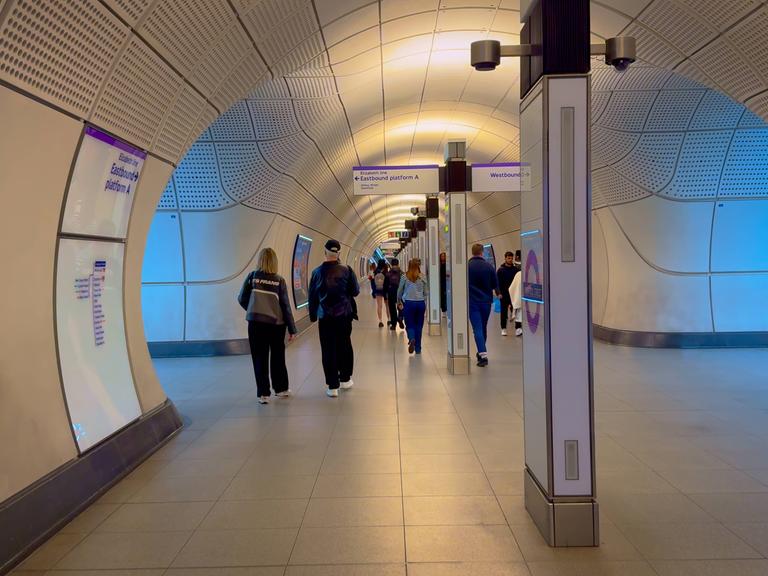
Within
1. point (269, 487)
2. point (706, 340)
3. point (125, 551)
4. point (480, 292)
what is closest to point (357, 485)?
point (269, 487)

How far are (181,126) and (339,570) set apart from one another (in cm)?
409

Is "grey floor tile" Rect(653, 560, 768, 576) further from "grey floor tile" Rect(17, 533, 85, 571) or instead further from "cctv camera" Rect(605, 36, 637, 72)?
"grey floor tile" Rect(17, 533, 85, 571)

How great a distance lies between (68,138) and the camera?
4164mm

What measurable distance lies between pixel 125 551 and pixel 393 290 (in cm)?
1226

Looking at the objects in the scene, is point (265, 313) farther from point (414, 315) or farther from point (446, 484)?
point (414, 315)

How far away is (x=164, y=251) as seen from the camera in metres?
10.8

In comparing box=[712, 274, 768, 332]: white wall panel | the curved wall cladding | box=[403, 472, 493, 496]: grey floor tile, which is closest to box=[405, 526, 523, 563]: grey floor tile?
box=[403, 472, 493, 496]: grey floor tile

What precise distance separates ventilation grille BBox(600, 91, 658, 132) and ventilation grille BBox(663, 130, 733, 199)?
87cm

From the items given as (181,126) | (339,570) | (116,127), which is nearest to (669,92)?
(181,126)

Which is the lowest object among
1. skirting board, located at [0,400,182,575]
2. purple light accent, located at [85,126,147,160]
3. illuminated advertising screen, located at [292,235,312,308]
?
skirting board, located at [0,400,182,575]

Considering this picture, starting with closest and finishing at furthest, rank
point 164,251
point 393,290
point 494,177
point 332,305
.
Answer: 1. point 332,305
2. point 494,177
3. point 164,251
4. point 393,290

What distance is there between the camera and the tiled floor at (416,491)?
341 cm

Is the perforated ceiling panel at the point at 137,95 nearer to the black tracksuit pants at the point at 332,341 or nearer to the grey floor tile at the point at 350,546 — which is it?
the grey floor tile at the point at 350,546

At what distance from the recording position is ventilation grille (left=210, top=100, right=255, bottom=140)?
9.13 meters
